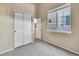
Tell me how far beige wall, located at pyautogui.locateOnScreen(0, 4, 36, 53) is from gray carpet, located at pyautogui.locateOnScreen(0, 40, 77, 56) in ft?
1.06

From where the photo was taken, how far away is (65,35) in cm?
318

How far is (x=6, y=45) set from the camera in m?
2.98

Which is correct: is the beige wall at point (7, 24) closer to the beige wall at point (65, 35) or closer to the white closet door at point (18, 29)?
the white closet door at point (18, 29)

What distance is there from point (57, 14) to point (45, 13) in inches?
14.6

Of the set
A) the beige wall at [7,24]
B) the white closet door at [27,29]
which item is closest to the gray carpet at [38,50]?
the white closet door at [27,29]

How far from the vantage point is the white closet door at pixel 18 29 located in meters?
2.83

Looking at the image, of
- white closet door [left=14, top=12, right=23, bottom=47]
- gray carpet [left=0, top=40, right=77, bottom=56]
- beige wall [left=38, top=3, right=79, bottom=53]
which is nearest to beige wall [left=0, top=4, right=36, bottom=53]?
white closet door [left=14, top=12, right=23, bottom=47]

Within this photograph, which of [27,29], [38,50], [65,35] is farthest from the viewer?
[65,35]

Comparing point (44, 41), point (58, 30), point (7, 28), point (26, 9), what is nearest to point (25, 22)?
point (26, 9)

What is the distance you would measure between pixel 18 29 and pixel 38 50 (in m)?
0.87

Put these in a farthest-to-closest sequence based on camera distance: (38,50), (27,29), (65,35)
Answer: (65,35)
(27,29)
(38,50)

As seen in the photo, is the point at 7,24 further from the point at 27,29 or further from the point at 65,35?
the point at 65,35

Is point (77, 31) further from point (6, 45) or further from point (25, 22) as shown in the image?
point (6, 45)

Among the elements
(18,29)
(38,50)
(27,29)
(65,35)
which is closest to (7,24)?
(18,29)
